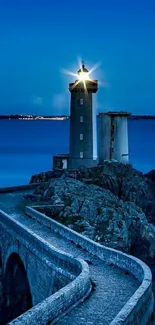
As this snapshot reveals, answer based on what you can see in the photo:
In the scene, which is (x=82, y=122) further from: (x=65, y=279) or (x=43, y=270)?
(x=65, y=279)

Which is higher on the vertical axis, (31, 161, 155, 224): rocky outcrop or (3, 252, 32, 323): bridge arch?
(31, 161, 155, 224): rocky outcrop

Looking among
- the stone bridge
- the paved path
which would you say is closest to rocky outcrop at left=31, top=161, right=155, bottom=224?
the stone bridge

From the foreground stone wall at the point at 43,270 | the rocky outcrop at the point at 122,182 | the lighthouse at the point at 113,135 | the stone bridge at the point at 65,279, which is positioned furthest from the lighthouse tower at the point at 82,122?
the foreground stone wall at the point at 43,270

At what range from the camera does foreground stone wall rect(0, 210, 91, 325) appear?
400 inches

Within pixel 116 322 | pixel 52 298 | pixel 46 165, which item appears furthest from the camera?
pixel 46 165

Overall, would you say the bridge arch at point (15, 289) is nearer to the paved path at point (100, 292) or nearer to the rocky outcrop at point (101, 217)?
the paved path at point (100, 292)

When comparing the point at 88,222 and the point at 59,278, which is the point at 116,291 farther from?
the point at 88,222

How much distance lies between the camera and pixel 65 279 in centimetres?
1334

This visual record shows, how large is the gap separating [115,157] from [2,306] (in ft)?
65.5

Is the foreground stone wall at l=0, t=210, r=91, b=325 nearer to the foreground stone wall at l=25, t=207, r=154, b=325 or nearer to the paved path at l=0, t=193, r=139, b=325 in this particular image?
the paved path at l=0, t=193, r=139, b=325

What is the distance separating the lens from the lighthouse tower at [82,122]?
35.2 meters

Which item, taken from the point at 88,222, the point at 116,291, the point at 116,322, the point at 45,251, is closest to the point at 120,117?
the point at 88,222

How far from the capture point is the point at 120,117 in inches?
1426

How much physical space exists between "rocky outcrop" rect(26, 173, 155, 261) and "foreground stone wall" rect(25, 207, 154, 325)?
2488mm
